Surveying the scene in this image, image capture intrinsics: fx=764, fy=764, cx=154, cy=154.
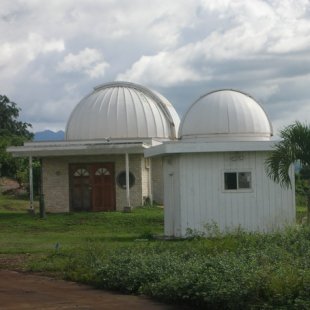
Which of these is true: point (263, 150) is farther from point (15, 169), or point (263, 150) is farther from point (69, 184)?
point (15, 169)

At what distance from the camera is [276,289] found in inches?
385

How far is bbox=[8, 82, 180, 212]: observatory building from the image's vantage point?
32781 millimetres

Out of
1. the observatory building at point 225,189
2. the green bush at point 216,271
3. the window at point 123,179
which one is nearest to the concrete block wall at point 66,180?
the window at point 123,179

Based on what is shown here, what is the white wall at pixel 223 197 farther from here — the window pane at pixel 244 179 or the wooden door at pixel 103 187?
the wooden door at pixel 103 187

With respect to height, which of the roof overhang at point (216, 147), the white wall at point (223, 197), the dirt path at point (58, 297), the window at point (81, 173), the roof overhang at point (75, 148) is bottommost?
the dirt path at point (58, 297)

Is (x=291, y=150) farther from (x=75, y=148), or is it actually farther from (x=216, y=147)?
(x=75, y=148)

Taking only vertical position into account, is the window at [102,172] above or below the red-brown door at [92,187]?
above

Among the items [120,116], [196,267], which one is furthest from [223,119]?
[196,267]

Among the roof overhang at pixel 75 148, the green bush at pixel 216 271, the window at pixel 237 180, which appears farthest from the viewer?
the roof overhang at pixel 75 148

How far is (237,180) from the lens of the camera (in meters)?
22.8

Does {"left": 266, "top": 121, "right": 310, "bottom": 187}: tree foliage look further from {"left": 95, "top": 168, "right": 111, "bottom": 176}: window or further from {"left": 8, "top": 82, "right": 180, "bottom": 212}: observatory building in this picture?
{"left": 95, "top": 168, "right": 111, "bottom": 176}: window

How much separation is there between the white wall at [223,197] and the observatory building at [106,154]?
914 centimetres

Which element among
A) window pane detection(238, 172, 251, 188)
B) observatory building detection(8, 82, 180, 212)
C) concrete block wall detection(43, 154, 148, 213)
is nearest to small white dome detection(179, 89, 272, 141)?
observatory building detection(8, 82, 180, 212)

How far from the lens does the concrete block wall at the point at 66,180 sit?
110 feet
